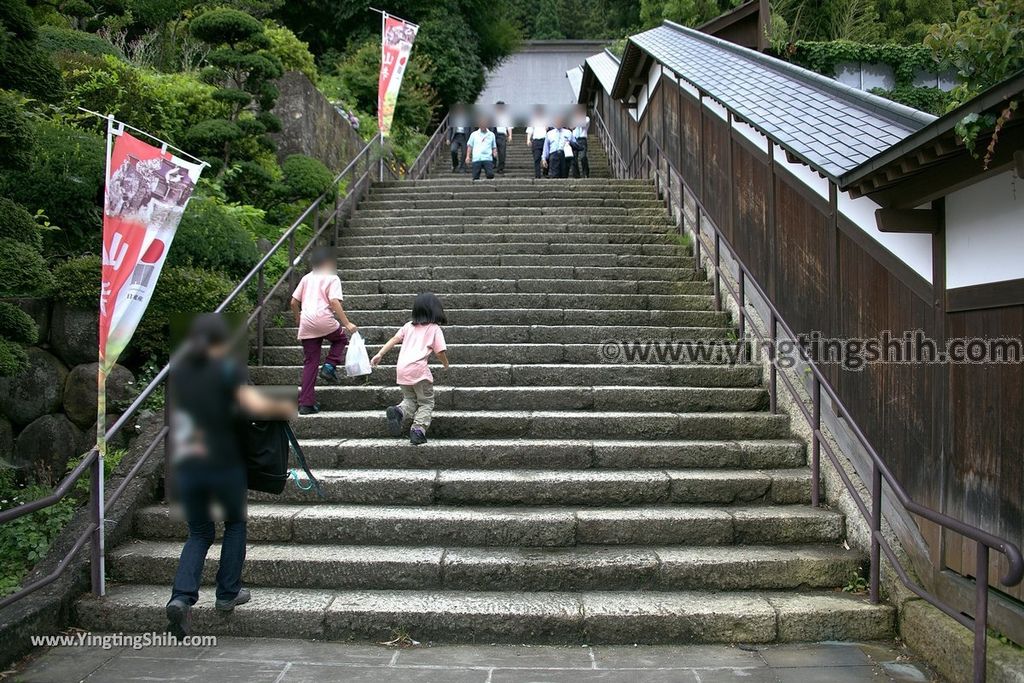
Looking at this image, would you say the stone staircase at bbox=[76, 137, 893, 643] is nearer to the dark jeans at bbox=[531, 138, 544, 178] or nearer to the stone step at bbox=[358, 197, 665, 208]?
the stone step at bbox=[358, 197, 665, 208]

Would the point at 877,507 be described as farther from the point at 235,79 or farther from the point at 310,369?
the point at 235,79

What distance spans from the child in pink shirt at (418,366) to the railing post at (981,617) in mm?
3796

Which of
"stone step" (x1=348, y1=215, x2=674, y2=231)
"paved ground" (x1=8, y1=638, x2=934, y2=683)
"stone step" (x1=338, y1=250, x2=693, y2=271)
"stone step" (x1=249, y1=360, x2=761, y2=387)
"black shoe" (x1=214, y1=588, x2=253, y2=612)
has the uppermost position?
"stone step" (x1=348, y1=215, x2=674, y2=231)

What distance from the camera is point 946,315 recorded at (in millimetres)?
4305

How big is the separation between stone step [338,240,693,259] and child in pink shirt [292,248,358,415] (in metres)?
3.29

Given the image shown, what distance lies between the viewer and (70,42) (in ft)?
36.7

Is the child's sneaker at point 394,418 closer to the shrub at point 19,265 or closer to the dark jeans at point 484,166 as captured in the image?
the shrub at point 19,265

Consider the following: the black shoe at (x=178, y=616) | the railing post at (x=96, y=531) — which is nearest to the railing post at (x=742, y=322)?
the black shoe at (x=178, y=616)

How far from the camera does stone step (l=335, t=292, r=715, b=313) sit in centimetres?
829

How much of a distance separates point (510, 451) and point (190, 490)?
276cm

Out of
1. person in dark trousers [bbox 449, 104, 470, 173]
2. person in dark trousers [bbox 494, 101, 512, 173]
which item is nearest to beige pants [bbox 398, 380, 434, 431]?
person in dark trousers [bbox 494, 101, 512, 173]

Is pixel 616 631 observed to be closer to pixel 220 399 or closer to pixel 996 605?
pixel 996 605

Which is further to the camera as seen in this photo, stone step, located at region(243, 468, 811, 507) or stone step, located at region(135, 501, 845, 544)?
stone step, located at region(243, 468, 811, 507)

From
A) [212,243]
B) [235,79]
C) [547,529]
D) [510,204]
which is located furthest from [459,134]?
[547,529]
